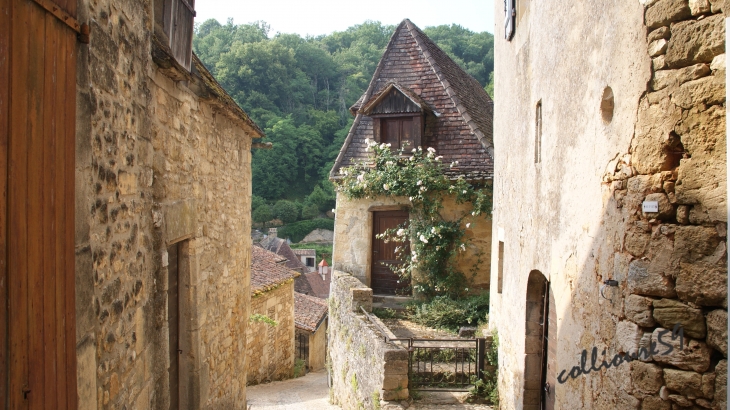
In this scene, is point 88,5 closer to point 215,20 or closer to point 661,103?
point 661,103

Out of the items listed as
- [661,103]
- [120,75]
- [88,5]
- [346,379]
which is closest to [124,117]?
[120,75]

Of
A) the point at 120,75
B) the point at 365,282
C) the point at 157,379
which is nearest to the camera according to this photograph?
the point at 120,75

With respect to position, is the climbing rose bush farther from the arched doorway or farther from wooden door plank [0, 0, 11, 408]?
wooden door plank [0, 0, 11, 408]

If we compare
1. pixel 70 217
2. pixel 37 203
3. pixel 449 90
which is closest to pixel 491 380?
pixel 70 217

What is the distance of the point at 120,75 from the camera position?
3.39 meters

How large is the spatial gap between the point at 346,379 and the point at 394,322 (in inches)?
62.0

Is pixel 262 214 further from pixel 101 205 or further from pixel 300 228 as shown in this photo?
pixel 101 205

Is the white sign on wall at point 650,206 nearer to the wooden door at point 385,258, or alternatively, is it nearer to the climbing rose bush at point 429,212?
the climbing rose bush at point 429,212

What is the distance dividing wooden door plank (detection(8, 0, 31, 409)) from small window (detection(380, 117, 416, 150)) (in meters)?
10.9

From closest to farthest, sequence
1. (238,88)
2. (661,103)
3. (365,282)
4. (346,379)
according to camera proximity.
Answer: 1. (661,103)
2. (346,379)
3. (365,282)
4. (238,88)

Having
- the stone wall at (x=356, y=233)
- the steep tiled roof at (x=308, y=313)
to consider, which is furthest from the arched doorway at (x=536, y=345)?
the steep tiled roof at (x=308, y=313)

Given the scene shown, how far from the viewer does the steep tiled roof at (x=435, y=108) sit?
41.6 ft

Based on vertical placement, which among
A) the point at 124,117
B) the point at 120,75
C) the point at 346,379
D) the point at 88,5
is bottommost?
the point at 346,379

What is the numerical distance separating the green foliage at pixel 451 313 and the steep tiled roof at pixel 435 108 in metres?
2.71
